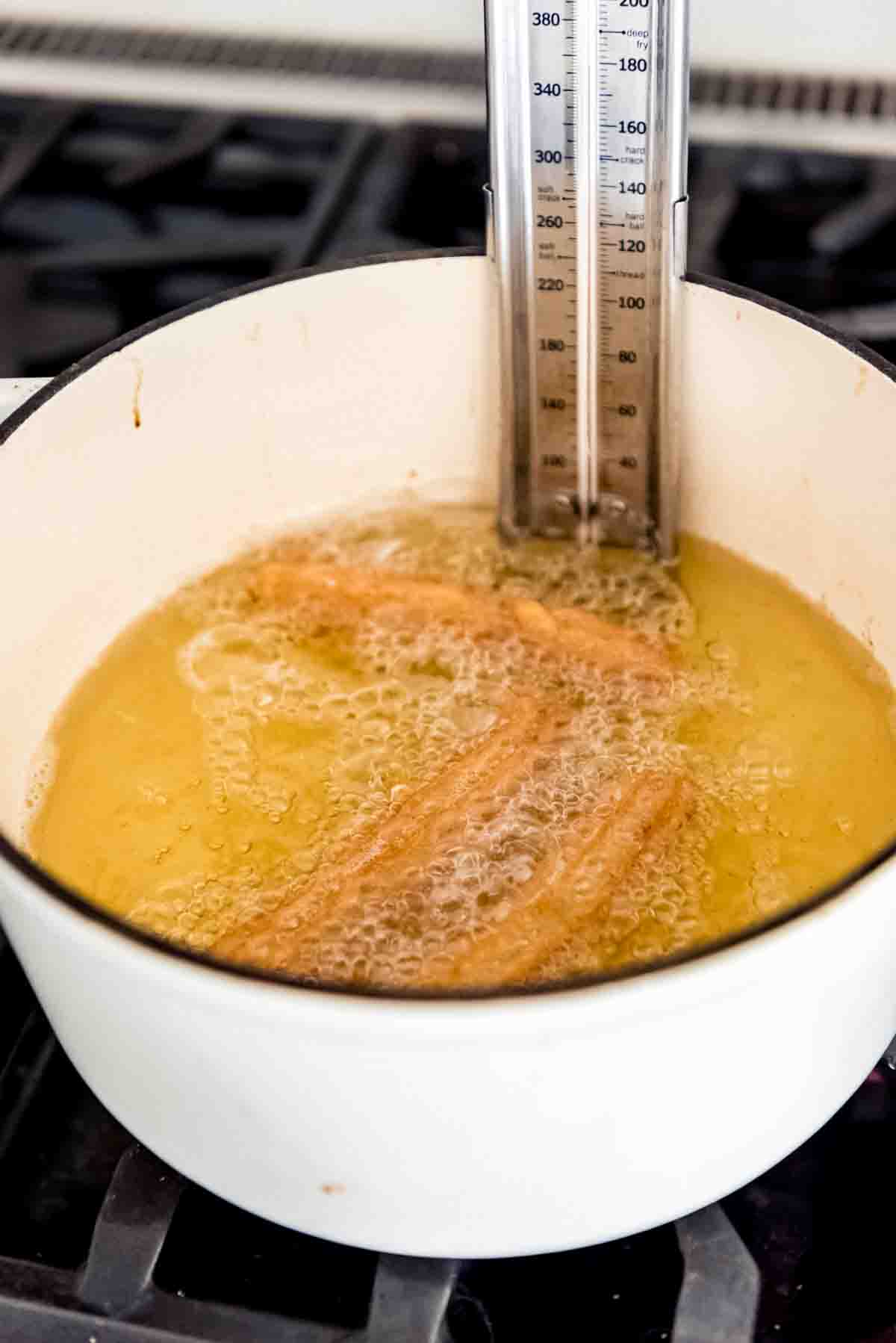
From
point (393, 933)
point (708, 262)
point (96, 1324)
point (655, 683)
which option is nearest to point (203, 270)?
point (708, 262)

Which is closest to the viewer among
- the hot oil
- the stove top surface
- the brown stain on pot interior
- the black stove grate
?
the black stove grate

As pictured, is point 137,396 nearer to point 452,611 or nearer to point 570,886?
point 452,611

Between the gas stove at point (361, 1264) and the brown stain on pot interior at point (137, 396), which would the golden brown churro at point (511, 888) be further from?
the brown stain on pot interior at point (137, 396)

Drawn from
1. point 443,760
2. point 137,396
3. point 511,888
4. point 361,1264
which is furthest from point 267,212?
point 361,1264

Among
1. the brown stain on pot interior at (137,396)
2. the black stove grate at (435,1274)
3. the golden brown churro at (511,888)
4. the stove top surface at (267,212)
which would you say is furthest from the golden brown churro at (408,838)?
the stove top surface at (267,212)

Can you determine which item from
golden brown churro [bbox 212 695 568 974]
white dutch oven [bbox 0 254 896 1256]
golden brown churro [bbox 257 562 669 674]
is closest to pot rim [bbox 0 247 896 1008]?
white dutch oven [bbox 0 254 896 1256]

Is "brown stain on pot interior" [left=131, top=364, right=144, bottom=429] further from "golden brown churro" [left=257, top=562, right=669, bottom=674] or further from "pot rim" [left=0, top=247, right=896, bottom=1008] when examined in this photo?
"pot rim" [left=0, top=247, right=896, bottom=1008]

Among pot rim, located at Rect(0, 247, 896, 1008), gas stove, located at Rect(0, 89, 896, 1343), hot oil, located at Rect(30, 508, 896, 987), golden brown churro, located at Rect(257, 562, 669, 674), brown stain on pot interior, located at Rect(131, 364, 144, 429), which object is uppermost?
brown stain on pot interior, located at Rect(131, 364, 144, 429)
